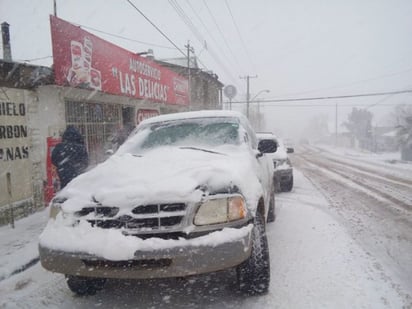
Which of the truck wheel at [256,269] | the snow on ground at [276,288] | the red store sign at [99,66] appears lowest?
the snow on ground at [276,288]

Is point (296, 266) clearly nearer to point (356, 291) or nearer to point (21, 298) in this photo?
point (356, 291)

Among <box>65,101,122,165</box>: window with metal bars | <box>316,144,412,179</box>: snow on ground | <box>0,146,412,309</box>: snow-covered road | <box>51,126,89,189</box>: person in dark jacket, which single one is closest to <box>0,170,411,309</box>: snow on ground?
<box>0,146,412,309</box>: snow-covered road

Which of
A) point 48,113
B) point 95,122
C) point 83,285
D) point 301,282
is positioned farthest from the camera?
point 95,122

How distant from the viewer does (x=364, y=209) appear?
7020 millimetres

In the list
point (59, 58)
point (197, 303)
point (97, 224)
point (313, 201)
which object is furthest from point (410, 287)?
point (59, 58)

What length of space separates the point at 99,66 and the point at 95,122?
5.33 ft

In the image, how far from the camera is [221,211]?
2852 mm

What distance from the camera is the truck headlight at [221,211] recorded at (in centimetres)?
280

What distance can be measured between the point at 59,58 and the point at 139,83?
4361 mm

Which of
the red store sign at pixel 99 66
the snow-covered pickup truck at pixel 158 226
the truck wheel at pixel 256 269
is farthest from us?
the red store sign at pixel 99 66

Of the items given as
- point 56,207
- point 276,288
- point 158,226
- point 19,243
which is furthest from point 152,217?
point 19,243

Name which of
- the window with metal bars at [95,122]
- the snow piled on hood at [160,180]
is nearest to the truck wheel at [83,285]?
the snow piled on hood at [160,180]

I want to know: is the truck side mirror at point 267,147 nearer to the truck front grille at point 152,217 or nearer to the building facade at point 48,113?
the truck front grille at point 152,217

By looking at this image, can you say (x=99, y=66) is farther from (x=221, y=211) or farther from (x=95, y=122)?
(x=221, y=211)
